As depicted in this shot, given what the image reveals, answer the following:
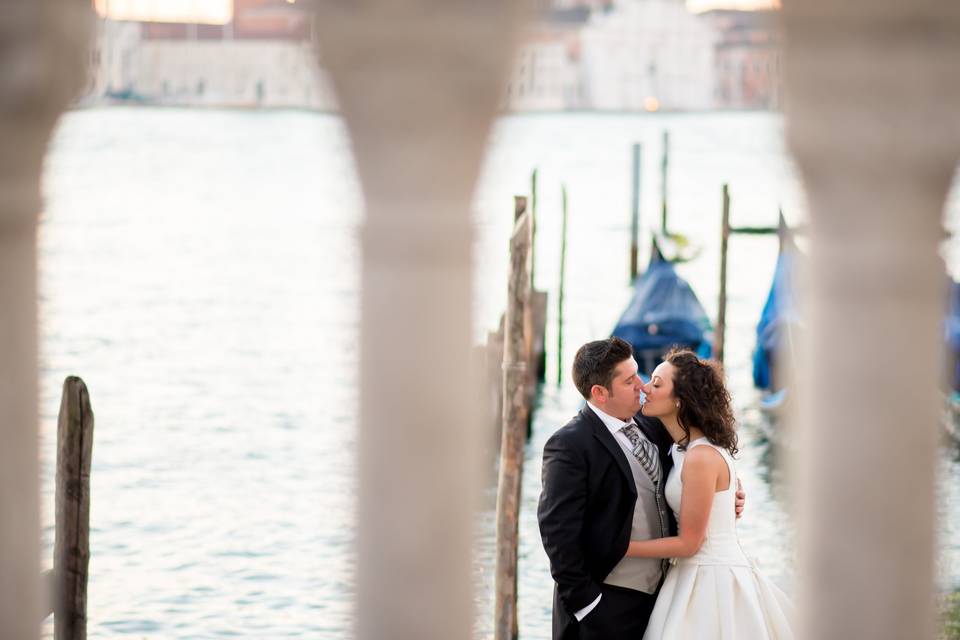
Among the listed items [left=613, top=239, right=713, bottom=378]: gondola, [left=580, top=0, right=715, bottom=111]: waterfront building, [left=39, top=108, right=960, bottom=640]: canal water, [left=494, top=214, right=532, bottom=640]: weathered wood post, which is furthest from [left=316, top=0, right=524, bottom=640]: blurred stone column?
[left=580, top=0, right=715, bottom=111]: waterfront building

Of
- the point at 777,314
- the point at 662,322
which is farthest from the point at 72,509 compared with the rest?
the point at 662,322

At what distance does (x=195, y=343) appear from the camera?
2034cm

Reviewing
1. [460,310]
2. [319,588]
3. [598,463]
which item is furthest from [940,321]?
[319,588]

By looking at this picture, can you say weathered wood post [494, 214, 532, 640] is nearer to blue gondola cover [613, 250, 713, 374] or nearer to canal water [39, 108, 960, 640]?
canal water [39, 108, 960, 640]

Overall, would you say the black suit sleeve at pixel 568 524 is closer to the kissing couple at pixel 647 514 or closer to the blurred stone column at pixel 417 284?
the kissing couple at pixel 647 514

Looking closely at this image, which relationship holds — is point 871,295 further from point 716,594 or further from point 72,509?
point 72,509

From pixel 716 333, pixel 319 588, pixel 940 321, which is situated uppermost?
pixel 940 321

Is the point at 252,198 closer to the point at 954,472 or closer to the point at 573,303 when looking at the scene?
the point at 573,303

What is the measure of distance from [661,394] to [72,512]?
220 cm

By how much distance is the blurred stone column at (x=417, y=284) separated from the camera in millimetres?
1865

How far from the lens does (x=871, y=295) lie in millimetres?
1941

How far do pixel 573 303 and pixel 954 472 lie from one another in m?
13.2

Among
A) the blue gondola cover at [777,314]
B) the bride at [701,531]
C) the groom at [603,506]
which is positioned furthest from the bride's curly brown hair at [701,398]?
the blue gondola cover at [777,314]

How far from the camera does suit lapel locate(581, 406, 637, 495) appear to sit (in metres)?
3.31
